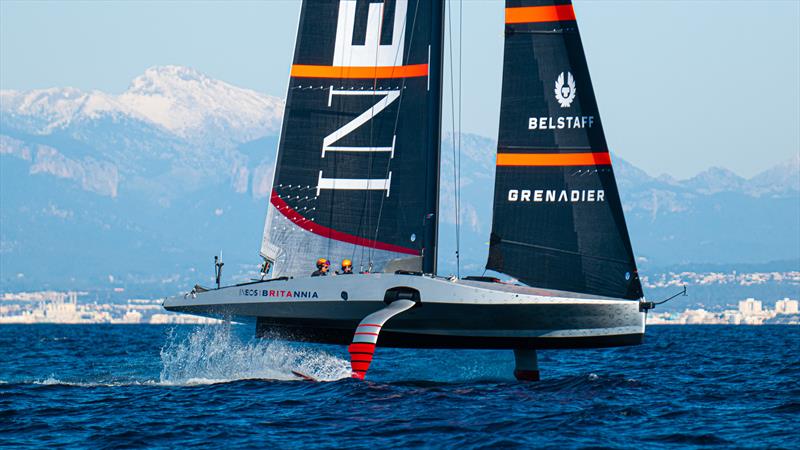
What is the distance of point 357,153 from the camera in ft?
94.7

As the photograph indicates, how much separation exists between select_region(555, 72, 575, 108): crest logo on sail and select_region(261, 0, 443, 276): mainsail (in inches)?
102

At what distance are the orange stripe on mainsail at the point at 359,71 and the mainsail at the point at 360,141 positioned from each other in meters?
0.02

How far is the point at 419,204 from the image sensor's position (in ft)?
92.3

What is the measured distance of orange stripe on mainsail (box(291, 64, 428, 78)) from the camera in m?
28.5

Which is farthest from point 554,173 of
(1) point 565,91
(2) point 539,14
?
(2) point 539,14

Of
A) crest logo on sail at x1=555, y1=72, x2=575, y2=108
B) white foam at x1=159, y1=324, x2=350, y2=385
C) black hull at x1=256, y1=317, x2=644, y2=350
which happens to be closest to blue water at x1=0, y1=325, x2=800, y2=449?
white foam at x1=159, y1=324, x2=350, y2=385

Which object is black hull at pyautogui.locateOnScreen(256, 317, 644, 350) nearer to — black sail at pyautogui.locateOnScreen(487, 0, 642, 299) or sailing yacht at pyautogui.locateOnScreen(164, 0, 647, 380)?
sailing yacht at pyautogui.locateOnScreen(164, 0, 647, 380)

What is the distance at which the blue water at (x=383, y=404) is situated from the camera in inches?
777

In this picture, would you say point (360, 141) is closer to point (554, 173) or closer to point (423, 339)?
point (554, 173)

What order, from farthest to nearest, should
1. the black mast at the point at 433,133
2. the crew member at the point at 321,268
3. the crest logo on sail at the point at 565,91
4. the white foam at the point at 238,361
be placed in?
the white foam at the point at 238,361 → the black mast at the point at 433,133 → the crew member at the point at 321,268 → the crest logo on sail at the point at 565,91

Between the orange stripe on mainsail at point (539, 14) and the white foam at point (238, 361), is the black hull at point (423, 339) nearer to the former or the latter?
the white foam at point (238, 361)

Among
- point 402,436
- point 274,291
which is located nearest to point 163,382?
point 274,291

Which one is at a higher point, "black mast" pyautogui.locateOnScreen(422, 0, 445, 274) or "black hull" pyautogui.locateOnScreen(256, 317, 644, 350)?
"black mast" pyautogui.locateOnScreen(422, 0, 445, 274)

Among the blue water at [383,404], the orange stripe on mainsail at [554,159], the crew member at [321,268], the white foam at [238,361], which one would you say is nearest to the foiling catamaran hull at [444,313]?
the crew member at [321,268]
